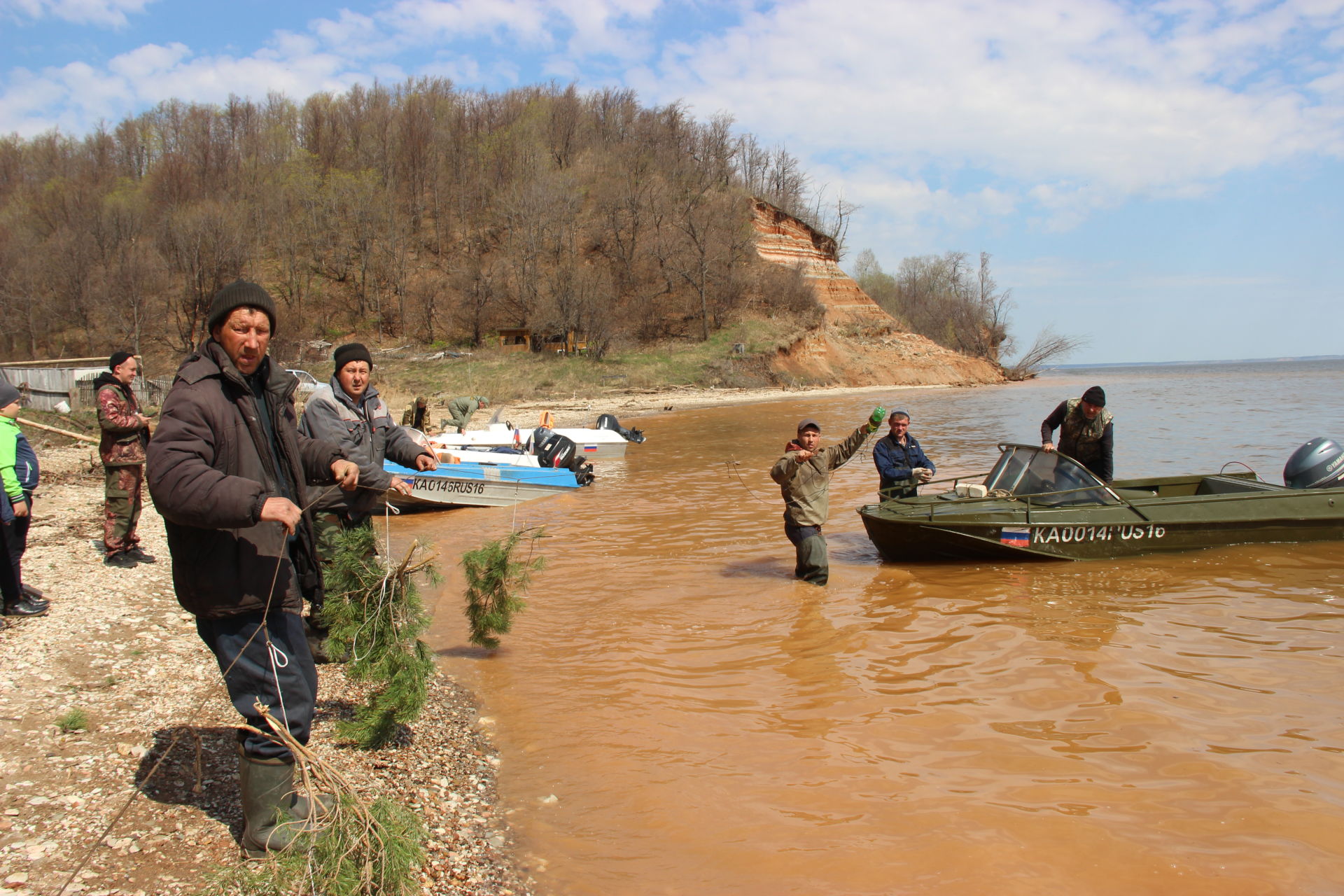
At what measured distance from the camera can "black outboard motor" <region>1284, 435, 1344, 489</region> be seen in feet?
32.7

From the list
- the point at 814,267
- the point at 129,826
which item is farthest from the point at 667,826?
the point at 814,267

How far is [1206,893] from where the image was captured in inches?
146

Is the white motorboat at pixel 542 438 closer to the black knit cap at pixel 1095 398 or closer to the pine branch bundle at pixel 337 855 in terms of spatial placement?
the black knit cap at pixel 1095 398

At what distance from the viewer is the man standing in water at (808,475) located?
26.0ft

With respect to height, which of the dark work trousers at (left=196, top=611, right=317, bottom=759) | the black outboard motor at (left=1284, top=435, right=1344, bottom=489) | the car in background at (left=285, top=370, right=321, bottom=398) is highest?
the car in background at (left=285, top=370, right=321, bottom=398)

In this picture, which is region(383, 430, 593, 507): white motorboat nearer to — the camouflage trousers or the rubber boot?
the camouflage trousers

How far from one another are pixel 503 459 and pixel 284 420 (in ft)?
38.0

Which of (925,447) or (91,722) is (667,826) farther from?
(925,447)

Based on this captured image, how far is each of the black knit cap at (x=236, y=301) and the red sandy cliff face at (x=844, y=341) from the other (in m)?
48.7

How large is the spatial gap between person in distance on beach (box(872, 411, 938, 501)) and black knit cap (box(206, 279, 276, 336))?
7473 millimetres

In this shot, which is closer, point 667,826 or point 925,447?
point 667,826

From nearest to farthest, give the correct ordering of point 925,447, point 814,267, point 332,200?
point 925,447 < point 332,200 < point 814,267

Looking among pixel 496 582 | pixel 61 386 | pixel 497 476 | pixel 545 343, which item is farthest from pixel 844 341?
pixel 496 582

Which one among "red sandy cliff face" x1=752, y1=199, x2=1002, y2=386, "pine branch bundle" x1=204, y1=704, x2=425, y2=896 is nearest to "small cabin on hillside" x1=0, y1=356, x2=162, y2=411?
"pine branch bundle" x1=204, y1=704, x2=425, y2=896
